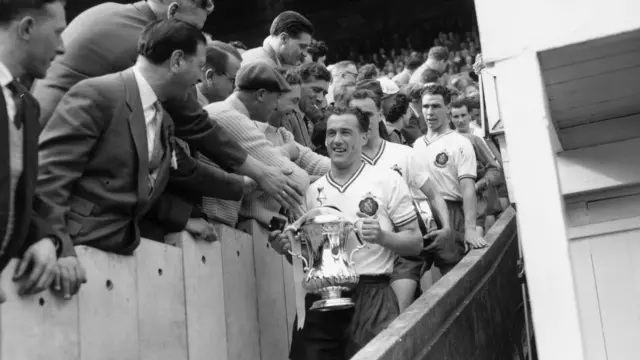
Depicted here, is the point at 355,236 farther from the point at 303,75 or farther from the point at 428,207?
the point at 303,75

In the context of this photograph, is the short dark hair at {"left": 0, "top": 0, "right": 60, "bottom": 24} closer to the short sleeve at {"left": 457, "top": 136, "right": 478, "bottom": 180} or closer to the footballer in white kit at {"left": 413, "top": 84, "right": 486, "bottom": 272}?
the footballer in white kit at {"left": 413, "top": 84, "right": 486, "bottom": 272}

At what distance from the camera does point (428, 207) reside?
5.11 meters

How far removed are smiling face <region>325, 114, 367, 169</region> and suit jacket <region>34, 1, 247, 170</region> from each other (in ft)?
1.36

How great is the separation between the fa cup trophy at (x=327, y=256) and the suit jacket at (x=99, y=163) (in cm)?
80

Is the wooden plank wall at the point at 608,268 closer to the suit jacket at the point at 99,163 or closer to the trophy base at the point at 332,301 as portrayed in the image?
the trophy base at the point at 332,301

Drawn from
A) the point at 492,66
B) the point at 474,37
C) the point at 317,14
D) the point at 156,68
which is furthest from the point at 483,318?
the point at 317,14

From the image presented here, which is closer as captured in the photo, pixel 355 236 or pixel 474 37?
pixel 355 236

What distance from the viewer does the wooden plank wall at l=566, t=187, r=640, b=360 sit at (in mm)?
2482

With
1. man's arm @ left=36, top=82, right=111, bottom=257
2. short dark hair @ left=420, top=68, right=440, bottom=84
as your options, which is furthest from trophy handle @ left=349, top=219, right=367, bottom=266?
short dark hair @ left=420, top=68, right=440, bottom=84

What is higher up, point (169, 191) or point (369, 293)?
point (169, 191)

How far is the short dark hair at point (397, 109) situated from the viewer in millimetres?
6738

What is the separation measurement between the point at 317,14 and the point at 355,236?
15.4 m

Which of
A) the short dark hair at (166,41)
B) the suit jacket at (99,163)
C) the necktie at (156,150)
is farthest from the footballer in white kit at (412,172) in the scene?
the suit jacket at (99,163)

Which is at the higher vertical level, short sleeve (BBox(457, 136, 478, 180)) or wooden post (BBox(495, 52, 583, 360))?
short sleeve (BBox(457, 136, 478, 180))
